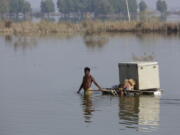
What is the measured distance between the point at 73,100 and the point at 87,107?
1.39 meters

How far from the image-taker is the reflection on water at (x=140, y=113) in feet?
62.7

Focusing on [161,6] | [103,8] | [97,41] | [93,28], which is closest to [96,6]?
[103,8]

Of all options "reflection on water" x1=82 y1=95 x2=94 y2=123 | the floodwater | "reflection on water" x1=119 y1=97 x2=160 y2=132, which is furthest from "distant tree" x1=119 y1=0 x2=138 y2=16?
"reflection on water" x1=119 y1=97 x2=160 y2=132

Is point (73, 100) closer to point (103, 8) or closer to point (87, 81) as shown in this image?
point (87, 81)

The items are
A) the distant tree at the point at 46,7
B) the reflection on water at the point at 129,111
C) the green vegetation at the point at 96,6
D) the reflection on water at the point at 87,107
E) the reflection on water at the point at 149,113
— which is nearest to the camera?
the reflection on water at the point at 149,113

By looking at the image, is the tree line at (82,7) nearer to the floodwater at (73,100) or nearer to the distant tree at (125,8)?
the distant tree at (125,8)

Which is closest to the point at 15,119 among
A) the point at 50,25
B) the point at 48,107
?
the point at 48,107

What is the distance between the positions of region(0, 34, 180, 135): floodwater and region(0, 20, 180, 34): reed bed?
23751 mm

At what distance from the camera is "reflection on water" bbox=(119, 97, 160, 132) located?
1911 cm

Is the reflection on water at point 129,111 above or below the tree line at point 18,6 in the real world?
below

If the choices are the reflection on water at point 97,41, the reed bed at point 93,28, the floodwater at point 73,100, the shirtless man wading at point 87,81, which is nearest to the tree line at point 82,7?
the reed bed at point 93,28

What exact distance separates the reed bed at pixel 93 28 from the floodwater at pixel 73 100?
23.8m

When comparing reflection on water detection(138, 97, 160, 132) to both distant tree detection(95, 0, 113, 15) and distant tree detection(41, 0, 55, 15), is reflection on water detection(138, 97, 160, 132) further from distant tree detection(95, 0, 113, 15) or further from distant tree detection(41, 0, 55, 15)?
distant tree detection(41, 0, 55, 15)

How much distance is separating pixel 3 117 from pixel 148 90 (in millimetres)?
5334
